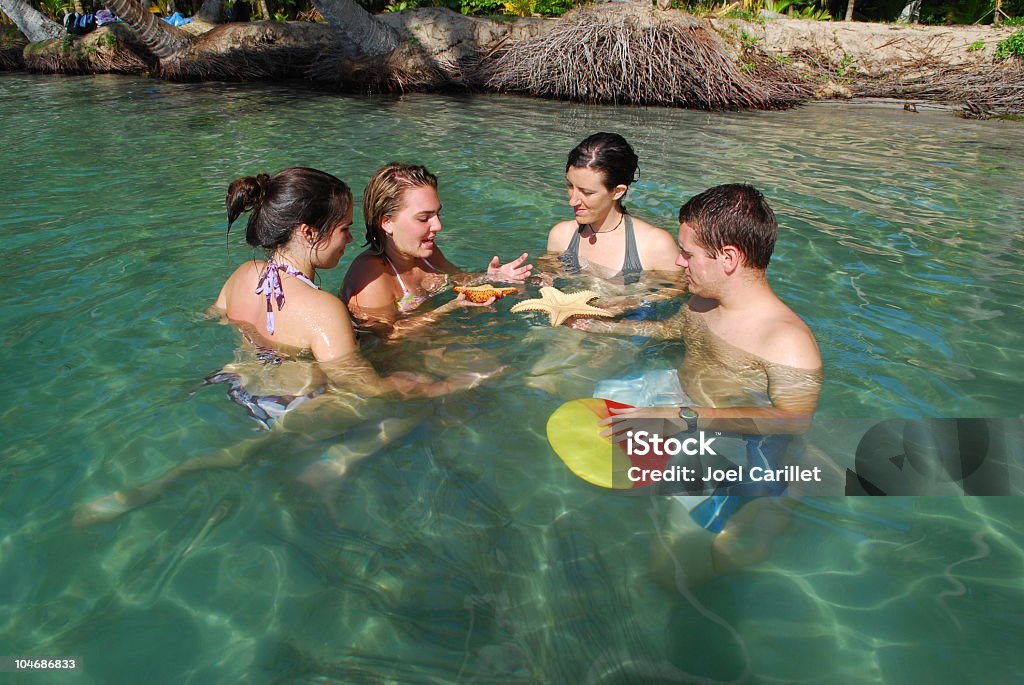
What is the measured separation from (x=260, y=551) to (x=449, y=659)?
1.03 m

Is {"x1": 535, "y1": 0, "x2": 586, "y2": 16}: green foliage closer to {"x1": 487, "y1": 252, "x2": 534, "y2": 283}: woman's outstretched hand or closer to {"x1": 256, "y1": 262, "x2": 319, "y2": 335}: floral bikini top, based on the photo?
{"x1": 487, "y1": 252, "x2": 534, "y2": 283}: woman's outstretched hand

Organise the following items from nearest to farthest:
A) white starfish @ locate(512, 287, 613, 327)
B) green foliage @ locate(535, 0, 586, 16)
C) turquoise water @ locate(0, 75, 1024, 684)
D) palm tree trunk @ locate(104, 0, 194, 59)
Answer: turquoise water @ locate(0, 75, 1024, 684)
white starfish @ locate(512, 287, 613, 327)
palm tree trunk @ locate(104, 0, 194, 59)
green foliage @ locate(535, 0, 586, 16)

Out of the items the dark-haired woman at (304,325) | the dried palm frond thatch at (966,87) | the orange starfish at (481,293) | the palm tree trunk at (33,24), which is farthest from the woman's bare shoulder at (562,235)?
the palm tree trunk at (33,24)

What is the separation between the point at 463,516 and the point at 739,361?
5.46 ft

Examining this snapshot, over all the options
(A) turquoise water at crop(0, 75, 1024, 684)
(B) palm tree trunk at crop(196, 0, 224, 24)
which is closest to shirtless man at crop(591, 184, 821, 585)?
(A) turquoise water at crop(0, 75, 1024, 684)

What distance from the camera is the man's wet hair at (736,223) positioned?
350 centimetres

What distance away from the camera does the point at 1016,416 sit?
3941mm

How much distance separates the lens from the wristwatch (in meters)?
3.36

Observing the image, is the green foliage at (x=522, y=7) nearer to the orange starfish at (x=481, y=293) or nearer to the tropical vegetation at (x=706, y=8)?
the tropical vegetation at (x=706, y=8)

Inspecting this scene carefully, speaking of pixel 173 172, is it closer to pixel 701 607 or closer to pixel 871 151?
pixel 701 607

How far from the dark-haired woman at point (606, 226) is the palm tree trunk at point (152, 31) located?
17.4 metres

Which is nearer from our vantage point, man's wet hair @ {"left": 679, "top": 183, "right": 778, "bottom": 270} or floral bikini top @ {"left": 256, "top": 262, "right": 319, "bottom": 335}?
man's wet hair @ {"left": 679, "top": 183, "right": 778, "bottom": 270}

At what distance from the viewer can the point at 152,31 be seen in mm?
18578

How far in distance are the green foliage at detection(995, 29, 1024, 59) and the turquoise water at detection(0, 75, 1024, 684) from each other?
11099 mm
